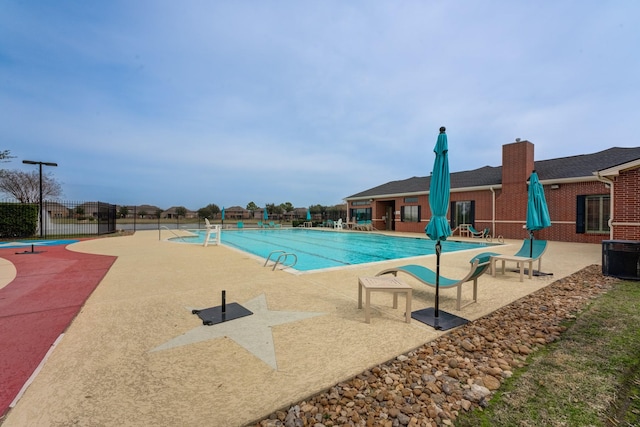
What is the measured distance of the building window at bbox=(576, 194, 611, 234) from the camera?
13.6 m

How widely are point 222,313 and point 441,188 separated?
12.1 feet

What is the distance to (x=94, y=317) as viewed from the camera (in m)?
3.94

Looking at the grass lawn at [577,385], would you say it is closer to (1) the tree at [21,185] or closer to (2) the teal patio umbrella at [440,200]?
(2) the teal patio umbrella at [440,200]

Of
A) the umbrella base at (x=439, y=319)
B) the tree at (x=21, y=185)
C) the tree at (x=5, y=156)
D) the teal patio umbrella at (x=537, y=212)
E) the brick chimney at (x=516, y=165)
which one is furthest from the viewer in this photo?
the tree at (x=21, y=185)

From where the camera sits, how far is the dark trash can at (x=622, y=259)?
6141 millimetres

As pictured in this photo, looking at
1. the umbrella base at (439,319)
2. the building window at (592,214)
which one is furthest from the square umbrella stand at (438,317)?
the building window at (592,214)

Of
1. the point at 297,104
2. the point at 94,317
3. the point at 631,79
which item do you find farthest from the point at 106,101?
the point at 631,79

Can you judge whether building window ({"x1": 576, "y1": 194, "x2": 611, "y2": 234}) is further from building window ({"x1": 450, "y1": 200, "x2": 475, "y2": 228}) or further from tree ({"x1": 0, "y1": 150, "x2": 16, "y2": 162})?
tree ({"x1": 0, "y1": 150, "x2": 16, "y2": 162})

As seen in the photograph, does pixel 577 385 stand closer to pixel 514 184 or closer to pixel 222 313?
pixel 222 313

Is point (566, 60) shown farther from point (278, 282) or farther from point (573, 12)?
point (278, 282)

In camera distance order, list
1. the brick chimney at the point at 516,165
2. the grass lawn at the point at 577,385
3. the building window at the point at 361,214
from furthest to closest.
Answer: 1. the building window at the point at 361,214
2. the brick chimney at the point at 516,165
3. the grass lawn at the point at 577,385

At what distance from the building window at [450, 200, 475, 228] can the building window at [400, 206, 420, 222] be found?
2803 mm

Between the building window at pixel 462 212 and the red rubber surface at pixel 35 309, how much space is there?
2014 centimetres

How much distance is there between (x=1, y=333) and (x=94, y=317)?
89 cm
